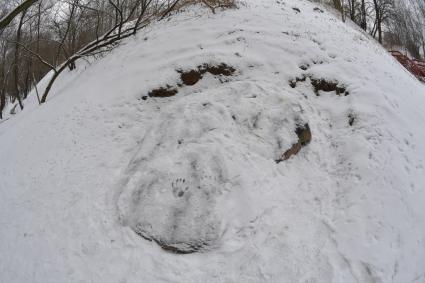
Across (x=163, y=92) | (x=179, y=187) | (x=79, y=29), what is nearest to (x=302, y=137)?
(x=179, y=187)

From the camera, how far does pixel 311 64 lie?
7.22m

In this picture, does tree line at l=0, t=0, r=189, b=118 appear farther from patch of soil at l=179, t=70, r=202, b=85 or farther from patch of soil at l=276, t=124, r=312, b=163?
patch of soil at l=276, t=124, r=312, b=163

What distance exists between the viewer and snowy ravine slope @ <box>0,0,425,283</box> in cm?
437

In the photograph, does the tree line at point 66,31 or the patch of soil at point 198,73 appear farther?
the tree line at point 66,31

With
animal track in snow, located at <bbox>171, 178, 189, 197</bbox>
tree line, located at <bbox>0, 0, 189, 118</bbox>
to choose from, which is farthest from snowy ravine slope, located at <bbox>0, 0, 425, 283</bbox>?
tree line, located at <bbox>0, 0, 189, 118</bbox>

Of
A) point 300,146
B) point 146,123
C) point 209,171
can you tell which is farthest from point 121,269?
point 300,146

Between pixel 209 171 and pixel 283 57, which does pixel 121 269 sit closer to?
pixel 209 171

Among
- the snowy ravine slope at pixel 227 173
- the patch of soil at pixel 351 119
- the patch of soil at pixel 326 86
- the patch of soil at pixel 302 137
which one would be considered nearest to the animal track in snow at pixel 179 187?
the snowy ravine slope at pixel 227 173

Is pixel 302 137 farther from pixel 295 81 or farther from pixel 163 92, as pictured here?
pixel 163 92

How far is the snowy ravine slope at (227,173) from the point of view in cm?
437

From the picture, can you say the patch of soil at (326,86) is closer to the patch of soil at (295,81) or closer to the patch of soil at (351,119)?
the patch of soil at (295,81)

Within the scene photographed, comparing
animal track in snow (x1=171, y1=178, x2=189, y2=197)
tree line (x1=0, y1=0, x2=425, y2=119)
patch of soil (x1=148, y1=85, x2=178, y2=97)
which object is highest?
animal track in snow (x1=171, y1=178, x2=189, y2=197)

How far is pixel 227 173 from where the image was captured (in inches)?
202

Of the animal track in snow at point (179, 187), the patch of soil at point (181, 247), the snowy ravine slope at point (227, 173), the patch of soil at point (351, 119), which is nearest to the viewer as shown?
the snowy ravine slope at point (227, 173)
